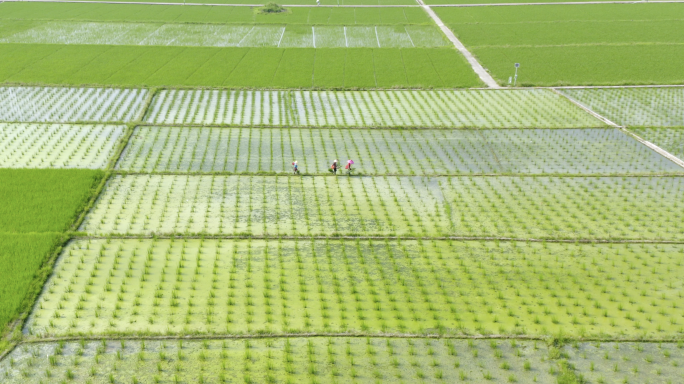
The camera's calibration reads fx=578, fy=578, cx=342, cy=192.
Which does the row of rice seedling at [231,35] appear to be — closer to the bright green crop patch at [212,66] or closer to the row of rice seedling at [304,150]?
the bright green crop patch at [212,66]

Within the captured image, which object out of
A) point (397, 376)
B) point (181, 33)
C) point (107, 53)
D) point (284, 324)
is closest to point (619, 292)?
point (397, 376)

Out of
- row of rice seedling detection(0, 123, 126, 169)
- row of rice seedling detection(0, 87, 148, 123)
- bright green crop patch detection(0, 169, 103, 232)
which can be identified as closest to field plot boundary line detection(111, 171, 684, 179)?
bright green crop patch detection(0, 169, 103, 232)

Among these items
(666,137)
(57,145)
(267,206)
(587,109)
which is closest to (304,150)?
(267,206)

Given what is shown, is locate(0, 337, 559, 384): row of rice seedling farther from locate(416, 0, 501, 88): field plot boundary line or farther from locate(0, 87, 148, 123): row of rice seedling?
locate(416, 0, 501, 88): field plot boundary line

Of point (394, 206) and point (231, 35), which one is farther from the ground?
point (231, 35)

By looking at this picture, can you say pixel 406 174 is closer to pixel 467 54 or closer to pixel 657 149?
pixel 657 149

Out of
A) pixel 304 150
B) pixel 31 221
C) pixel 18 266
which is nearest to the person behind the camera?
pixel 18 266
